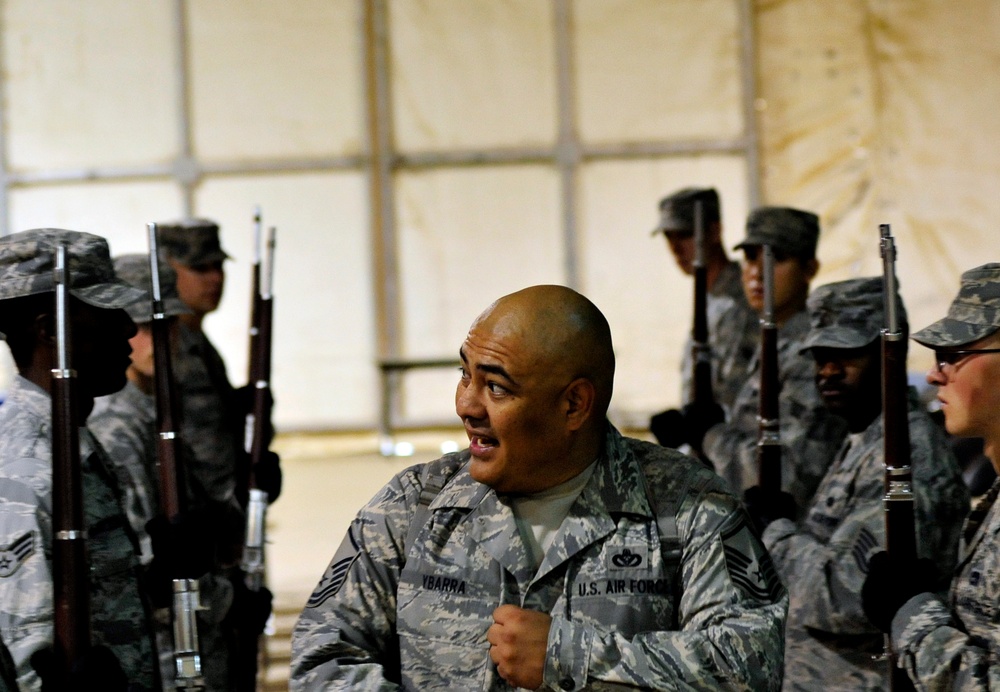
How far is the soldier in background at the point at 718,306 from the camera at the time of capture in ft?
15.0

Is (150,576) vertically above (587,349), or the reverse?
(587,349)

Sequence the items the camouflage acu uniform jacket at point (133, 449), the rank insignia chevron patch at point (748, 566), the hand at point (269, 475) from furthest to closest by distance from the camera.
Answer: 1. the hand at point (269, 475)
2. the camouflage acu uniform jacket at point (133, 449)
3. the rank insignia chevron patch at point (748, 566)

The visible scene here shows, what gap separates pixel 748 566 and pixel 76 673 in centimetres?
111

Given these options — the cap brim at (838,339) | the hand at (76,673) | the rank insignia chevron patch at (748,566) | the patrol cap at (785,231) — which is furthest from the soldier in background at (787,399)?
the hand at (76,673)

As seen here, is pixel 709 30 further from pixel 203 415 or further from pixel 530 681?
pixel 530 681

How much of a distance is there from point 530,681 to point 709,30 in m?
5.60

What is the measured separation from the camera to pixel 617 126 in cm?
705

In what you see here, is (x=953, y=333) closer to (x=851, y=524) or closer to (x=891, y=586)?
(x=891, y=586)

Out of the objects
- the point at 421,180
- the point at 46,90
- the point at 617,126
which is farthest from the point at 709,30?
the point at 46,90

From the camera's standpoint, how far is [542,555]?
80.0 inches

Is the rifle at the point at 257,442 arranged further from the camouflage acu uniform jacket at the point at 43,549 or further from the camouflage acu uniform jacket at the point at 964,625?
the camouflage acu uniform jacket at the point at 964,625

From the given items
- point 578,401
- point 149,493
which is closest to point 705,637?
point 578,401

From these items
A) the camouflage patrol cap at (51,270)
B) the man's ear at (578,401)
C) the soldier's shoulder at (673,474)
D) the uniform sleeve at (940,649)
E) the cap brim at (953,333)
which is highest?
the camouflage patrol cap at (51,270)

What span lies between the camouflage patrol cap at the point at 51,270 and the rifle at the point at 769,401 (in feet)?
5.30
